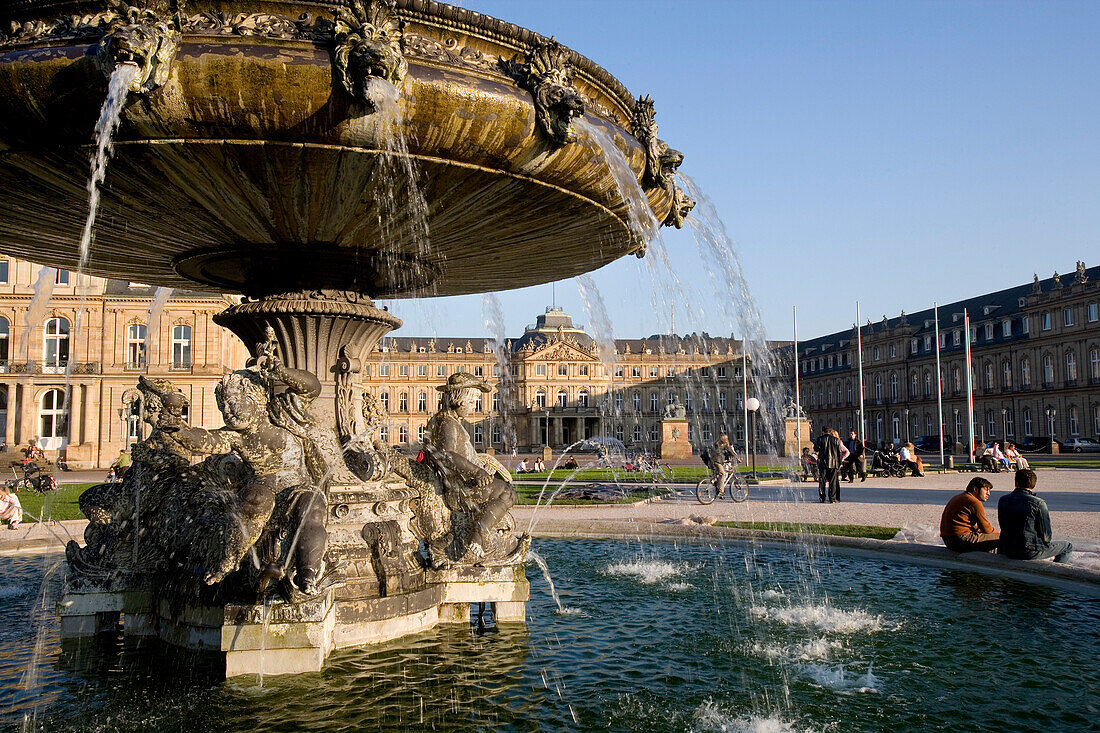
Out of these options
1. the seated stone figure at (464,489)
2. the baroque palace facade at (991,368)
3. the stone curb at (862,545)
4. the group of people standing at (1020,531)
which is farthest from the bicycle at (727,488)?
Result: the baroque palace facade at (991,368)

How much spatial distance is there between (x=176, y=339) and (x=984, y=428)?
64597mm

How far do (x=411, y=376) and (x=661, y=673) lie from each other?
93144 mm

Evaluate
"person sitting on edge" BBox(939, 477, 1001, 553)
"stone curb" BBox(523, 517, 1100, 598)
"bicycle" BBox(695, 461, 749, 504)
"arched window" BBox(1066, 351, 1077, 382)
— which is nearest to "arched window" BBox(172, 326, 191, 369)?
"bicycle" BBox(695, 461, 749, 504)

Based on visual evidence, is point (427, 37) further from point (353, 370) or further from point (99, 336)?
point (99, 336)

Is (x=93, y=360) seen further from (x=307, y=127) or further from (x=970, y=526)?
(x=307, y=127)

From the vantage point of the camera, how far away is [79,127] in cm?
391

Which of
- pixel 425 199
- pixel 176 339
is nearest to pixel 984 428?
pixel 176 339

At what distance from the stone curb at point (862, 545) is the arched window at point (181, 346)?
40.6 meters

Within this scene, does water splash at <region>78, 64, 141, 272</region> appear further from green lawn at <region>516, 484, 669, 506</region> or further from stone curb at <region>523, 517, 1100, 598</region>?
green lawn at <region>516, 484, 669, 506</region>

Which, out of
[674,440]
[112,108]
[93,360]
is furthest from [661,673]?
[93,360]

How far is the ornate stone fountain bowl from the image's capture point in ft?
12.5

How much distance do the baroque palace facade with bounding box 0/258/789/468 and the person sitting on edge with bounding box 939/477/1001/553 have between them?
4394cm

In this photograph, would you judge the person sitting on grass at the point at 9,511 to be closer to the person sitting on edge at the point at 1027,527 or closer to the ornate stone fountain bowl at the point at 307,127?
the ornate stone fountain bowl at the point at 307,127

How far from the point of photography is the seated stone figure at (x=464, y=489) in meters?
6.22
